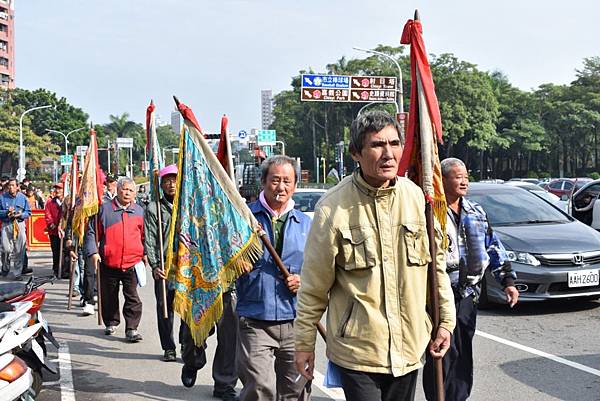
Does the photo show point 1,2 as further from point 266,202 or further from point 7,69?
point 266,202

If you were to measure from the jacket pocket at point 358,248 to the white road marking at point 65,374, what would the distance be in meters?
3.79

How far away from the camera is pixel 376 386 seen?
301 cm

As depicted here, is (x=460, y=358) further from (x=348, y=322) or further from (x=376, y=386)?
(x=348, y=322)

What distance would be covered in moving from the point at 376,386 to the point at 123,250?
5.45 metres

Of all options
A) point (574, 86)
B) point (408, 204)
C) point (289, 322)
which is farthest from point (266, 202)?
point (574, 86)

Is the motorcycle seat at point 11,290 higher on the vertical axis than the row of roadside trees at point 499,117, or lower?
lower

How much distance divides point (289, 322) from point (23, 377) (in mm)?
1814

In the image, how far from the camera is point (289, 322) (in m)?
4.50

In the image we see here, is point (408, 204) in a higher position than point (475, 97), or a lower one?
lower

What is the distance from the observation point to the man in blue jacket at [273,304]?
438cm

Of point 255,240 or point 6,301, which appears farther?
point 6,301

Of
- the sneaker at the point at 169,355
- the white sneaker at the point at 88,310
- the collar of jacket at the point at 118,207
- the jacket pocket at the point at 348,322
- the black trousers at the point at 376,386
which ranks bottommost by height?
the white sneaker at the point at 88,310

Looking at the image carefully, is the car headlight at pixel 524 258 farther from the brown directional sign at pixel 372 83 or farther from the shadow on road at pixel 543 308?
the brown directional sign at pixel 372 83

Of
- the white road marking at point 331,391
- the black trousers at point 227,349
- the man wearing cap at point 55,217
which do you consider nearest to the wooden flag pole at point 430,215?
the white road marking at point 331,391
